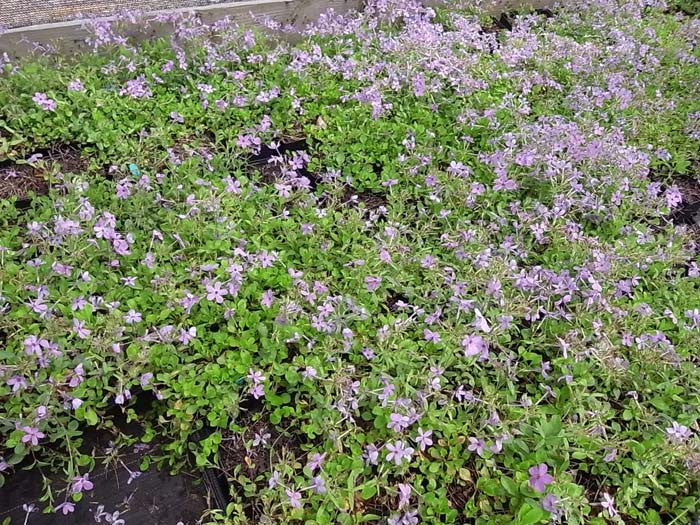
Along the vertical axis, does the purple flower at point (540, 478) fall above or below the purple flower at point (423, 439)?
above

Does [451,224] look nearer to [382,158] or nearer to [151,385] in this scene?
[382,158]

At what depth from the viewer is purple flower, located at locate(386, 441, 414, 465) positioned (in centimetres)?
202

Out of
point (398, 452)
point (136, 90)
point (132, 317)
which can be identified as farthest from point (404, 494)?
point (136, 90)

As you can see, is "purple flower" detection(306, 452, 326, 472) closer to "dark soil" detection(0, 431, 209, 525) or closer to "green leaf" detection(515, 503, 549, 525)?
"dark soil" detection(0, 431, 209, 525)

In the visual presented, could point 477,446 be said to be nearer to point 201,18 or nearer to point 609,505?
point 609,505

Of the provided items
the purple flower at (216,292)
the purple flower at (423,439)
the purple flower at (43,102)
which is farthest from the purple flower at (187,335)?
the purple flower at (43,102)

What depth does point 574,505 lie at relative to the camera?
6.53 ft

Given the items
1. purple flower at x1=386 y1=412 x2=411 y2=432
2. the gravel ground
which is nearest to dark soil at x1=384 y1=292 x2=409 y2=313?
purple flower at x1=386 y1=412 x2=411 y2=432

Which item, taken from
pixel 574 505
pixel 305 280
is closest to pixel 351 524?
pixel 574 505

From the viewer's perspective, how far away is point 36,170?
123 inches

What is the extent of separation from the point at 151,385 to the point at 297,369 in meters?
0.57

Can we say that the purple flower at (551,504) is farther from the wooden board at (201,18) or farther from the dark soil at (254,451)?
the wooden board at (201,18)

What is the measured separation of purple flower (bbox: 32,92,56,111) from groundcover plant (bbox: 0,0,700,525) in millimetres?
13

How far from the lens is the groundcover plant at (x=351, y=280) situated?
7.02 feet
